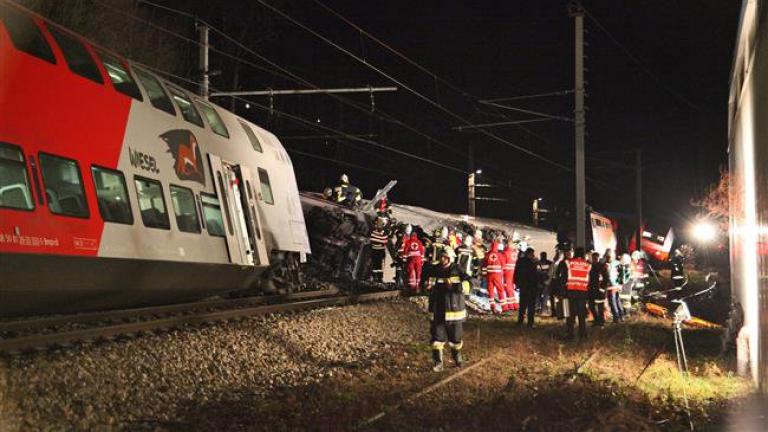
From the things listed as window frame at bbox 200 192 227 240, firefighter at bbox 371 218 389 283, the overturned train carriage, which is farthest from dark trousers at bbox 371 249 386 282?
window frame at bbox 200 192 227 240

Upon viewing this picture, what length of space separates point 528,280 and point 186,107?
317 inches

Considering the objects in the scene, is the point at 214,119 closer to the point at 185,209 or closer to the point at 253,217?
the point at 253,217

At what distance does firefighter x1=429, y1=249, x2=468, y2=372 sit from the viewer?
35.6ft

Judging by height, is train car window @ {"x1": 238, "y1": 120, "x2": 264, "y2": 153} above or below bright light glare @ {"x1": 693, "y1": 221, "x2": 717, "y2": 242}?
above

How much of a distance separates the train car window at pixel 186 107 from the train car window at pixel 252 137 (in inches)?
108

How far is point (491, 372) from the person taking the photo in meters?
11.1

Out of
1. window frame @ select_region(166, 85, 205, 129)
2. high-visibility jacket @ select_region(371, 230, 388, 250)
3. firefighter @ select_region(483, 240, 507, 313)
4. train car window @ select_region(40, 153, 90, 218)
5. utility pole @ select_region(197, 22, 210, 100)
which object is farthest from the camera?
high-visibility jacket @ select_region(371, 230, 388, 250)

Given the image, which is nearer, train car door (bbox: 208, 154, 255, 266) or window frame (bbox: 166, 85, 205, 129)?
window frame (bbox: 166, 85, 205, 129)

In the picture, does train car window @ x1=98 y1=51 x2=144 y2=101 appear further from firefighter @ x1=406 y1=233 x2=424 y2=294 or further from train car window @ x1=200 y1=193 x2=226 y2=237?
firefighter @ x1=406 y1=233 x2=424 y2=294

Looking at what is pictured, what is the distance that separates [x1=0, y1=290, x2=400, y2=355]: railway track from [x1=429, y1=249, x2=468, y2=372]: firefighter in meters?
3.87

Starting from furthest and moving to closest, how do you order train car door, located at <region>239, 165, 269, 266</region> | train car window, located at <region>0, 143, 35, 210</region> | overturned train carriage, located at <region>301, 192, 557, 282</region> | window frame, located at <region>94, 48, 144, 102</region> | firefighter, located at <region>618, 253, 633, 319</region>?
overturned train carriage, located at <region>301, 192, 557, 282</region> < firefighter, located at <region>618, 253, 633, 319</region> < train car door, located at <region>239, 165, 269, 266</region> < window frame, located at <region>94, 48, 144, 102</region> < train car window, located at <region>0, 143, 35, 210</region>

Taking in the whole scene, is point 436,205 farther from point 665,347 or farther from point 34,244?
point 34,244

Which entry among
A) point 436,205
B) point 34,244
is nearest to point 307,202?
point 34,244

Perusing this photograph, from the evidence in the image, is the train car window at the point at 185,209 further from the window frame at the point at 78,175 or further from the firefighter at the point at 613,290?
the firefighter at the point at 613,290
